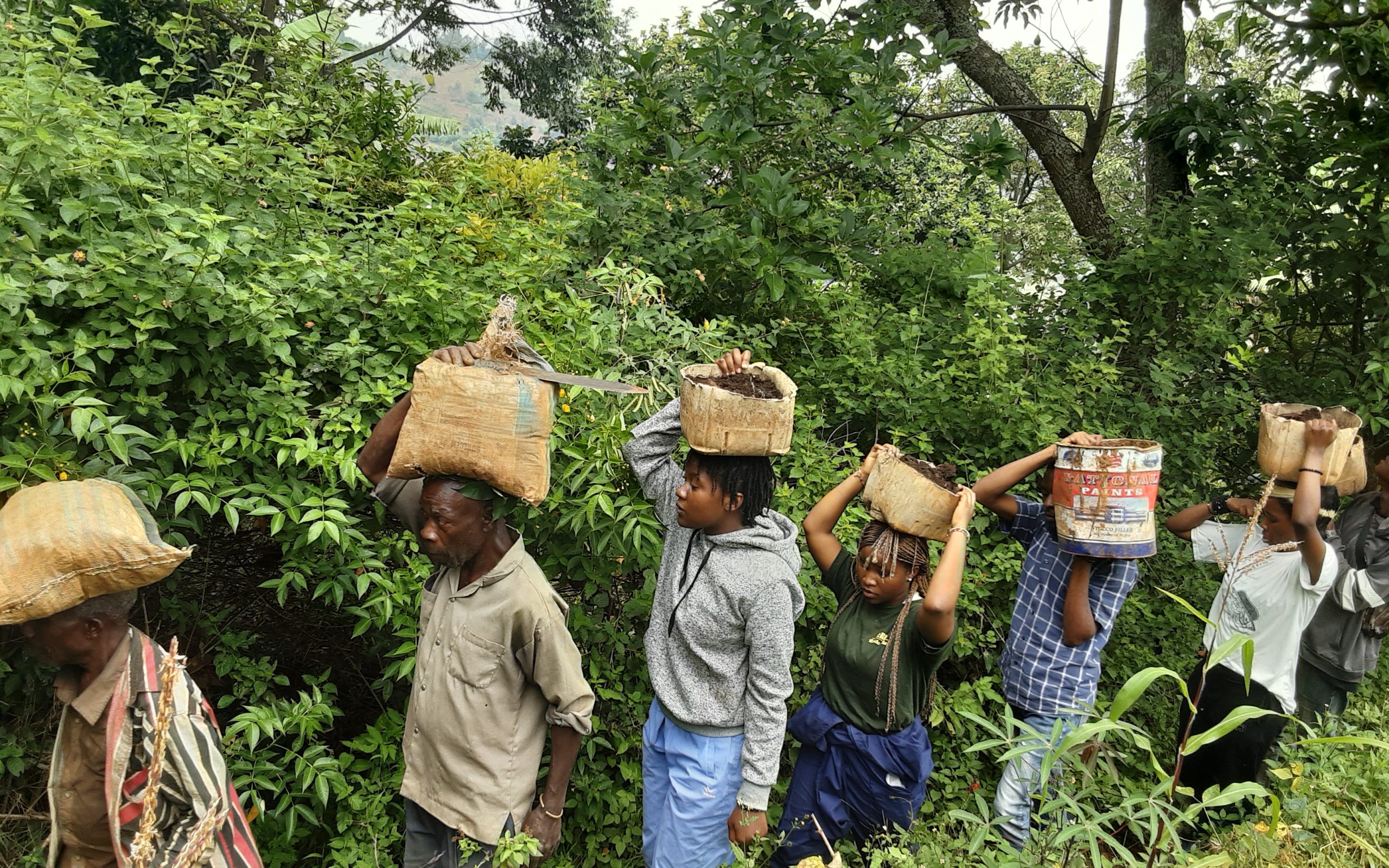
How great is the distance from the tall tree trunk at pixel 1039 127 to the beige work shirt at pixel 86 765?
6498 mm

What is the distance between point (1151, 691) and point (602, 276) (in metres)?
3.59

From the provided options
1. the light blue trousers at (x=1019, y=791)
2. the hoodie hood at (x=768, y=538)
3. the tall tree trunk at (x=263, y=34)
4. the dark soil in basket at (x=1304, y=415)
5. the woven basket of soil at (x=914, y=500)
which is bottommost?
the light blue trousers at (x=1019, y=791)

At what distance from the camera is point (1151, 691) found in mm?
4578

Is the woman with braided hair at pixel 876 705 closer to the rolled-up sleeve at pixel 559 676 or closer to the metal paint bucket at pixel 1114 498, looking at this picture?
the metal paint bucket at pixel 1114 498

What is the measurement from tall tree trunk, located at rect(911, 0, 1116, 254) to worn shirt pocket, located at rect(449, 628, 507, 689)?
18.8 ft

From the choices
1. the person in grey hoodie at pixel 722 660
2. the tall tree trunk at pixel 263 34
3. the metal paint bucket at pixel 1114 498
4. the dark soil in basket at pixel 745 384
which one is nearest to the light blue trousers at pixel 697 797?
the person in grey hoodie at pixel 722 660

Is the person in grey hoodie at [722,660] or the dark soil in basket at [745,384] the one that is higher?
the dark soil in basket at [745,384]

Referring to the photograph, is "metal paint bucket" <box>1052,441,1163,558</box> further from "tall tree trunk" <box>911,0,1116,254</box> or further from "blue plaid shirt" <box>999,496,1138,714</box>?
"tall tree trunk" <box>911,0,1116,254</box>

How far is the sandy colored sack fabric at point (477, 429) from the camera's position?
2.24m

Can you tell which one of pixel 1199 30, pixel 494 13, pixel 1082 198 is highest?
pixel 494 13

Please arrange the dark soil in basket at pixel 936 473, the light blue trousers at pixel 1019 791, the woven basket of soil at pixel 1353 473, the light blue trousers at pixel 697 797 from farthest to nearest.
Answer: the woven basket of soil at pixel 1353 473 < the light blue trousers at pixel 1019 791 < the dark soil in basket at pixel 936 473 < the light blue trousers at pixel 697 797

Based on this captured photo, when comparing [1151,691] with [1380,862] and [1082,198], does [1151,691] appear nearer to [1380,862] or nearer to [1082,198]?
[1380,862]

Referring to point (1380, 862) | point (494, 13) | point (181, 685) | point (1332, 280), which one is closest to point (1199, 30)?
point (1332, 280)

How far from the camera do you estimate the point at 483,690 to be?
235 centimetres
